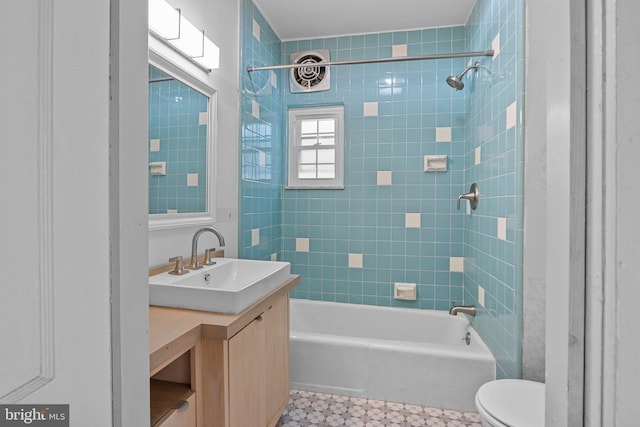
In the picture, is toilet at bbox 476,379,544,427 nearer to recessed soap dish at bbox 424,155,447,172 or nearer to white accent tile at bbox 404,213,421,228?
white accent tile at bbox 404,213,421,228

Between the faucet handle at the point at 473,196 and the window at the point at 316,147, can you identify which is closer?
the faucet handle at the point at 473,196

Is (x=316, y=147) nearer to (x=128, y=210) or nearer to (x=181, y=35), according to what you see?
(x=181, y=35)

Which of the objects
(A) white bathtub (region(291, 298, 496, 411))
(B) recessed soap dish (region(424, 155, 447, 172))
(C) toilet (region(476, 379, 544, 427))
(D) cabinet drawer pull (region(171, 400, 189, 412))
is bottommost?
(A) white bathtub (region(291, 298, 496, 411))

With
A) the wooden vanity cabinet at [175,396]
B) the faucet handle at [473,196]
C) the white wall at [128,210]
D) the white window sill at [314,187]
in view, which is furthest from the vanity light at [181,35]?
the faucet handle at [473,196]

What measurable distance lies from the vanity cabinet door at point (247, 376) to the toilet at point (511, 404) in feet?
2.92

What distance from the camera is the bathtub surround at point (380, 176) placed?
2.39m

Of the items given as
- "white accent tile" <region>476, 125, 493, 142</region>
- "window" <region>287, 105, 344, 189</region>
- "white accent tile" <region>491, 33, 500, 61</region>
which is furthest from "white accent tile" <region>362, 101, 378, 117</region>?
"white accent tile" <region>491, 33, 500, 61</region>

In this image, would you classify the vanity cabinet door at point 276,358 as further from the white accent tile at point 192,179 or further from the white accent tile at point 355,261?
the white accent tile at point 355,261

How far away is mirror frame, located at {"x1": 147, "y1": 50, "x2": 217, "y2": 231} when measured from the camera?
5.00 feet

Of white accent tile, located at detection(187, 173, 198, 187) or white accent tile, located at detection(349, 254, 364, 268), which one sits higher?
white accent tile, located at detection(187, 173, 198, 187)

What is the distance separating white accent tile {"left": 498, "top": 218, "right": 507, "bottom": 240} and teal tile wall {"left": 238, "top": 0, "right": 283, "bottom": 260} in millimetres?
1571

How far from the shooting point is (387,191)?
2.78 meters

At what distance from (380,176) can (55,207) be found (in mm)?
2551

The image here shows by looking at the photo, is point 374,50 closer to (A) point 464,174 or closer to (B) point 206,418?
(A) point 464,174
